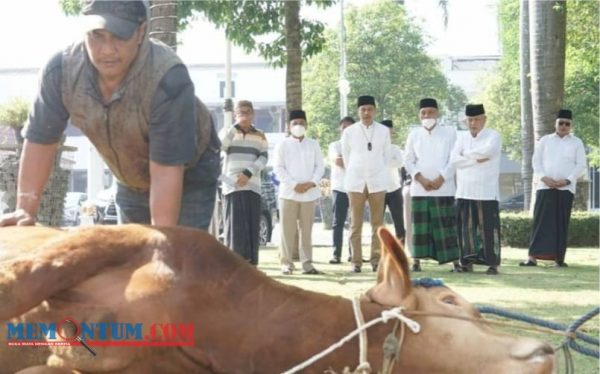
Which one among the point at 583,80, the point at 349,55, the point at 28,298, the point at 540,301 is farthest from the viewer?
the point at 349,55

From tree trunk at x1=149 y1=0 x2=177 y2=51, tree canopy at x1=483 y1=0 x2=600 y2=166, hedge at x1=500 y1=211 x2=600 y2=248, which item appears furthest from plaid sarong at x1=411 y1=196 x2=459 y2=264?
tree canopy at x1=483 y1=0 x2=600 y2=166

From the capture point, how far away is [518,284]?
9.88 m

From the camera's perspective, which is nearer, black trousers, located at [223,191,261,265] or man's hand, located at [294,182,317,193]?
black trousers, located at [223,191,261,265]

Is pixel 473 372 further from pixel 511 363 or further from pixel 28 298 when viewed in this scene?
pixel 28 298

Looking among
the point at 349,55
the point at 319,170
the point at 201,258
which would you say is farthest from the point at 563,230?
the point at 349,55

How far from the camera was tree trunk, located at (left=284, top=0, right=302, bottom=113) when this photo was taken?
1469 cm

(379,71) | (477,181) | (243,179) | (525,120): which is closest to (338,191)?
(477,181)

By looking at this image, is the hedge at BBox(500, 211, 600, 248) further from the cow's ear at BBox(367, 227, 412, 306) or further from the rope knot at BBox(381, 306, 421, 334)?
the rope knot at BBox(381, 306, 421, 334)

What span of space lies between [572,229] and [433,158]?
657 centimetres

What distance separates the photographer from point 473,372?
2.67 m

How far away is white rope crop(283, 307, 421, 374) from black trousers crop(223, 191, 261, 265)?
873cm

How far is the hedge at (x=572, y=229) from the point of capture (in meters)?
17.5

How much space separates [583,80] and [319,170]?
69.1ft

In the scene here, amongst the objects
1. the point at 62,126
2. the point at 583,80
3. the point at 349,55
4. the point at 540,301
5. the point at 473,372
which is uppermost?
the point at 349,55
